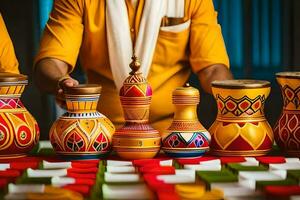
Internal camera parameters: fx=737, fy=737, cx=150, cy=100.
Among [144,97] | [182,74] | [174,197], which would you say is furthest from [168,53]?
[174,197]

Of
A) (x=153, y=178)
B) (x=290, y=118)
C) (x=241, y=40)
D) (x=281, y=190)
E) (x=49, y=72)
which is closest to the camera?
(x=281, y=190)

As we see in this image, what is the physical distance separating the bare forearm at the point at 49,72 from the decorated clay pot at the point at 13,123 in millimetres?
338

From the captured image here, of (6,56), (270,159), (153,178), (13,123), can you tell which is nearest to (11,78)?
(13,123)

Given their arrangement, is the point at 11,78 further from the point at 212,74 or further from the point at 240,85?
the point at 212,74

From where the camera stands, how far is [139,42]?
2.14 metres

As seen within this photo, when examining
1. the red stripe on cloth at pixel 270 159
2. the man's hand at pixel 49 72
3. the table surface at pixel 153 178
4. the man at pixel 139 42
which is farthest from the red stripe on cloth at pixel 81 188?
the man at pixel 139 42

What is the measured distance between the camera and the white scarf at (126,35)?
211cm

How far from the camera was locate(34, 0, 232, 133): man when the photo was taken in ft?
6.93

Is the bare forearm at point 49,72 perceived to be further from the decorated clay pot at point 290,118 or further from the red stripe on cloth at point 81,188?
the red stripe on cloth at point 81,188

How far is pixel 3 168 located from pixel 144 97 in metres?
0.32

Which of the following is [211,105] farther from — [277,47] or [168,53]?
[168,53]

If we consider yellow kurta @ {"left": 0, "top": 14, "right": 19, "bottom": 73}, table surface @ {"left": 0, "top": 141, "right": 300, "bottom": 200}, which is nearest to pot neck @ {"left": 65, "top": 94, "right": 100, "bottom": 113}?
table surface @ {"left": 0, "top": 141, "right": 300, "bottom": 200}

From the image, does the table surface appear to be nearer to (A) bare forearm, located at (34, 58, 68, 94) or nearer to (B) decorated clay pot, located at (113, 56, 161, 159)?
(B) decorated clay pot, located at (113, 56, 161, 159)

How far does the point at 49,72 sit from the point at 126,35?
27 cm
